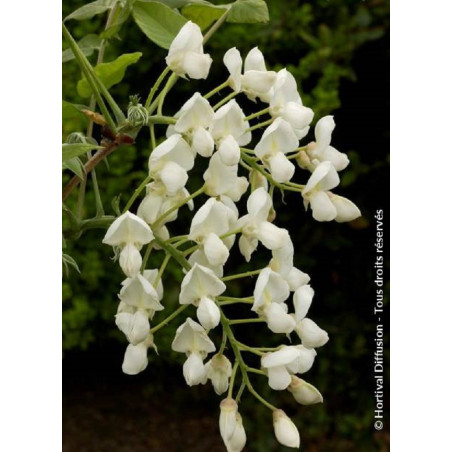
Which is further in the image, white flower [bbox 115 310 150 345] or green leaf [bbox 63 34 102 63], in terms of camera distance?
green leaf [bbox 63 34 102 63]

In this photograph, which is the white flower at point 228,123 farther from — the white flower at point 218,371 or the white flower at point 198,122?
Result: the white flower at point 218,371

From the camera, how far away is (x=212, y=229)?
1.75 feet

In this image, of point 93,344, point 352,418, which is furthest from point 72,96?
point 352,418

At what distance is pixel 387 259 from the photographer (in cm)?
123

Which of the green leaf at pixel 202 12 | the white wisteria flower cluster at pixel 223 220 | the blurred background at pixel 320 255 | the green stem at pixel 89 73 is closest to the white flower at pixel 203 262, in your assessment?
the white wisteria flower cluster at pixel 223 220

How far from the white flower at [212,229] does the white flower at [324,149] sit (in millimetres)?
77

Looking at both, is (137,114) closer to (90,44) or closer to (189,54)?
(189,54)

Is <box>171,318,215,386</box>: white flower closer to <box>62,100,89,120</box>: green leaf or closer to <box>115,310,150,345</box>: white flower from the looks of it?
<box>115,310,150,345</box>: white flower

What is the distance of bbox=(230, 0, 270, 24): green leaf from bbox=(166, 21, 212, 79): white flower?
9 cm

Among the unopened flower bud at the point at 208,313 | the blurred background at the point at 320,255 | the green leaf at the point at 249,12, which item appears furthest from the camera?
the blurred background at the point at 320,255

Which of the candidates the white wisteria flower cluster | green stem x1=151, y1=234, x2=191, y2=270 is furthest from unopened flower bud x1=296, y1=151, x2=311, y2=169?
green stem x1=151, y1=234, x2=191, y2=270

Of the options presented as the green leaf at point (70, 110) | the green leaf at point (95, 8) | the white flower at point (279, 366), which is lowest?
the white flower at point (279, 366)

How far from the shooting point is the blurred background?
1186mm

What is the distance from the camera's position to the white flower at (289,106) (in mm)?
544
